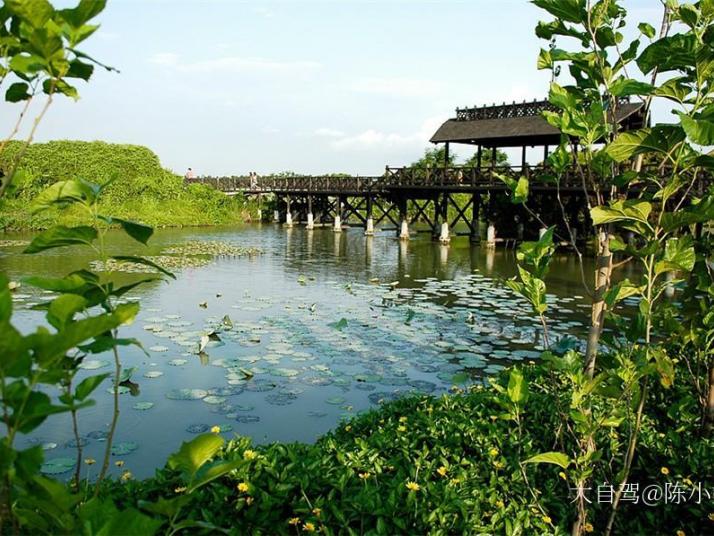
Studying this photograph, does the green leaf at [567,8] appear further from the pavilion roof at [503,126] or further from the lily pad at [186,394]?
the pavilion roof at [503,126]

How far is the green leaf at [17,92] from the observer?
4.45ft

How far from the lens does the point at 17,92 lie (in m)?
1.36

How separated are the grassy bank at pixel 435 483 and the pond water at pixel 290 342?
6.49ft

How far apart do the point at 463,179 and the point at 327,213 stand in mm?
10854

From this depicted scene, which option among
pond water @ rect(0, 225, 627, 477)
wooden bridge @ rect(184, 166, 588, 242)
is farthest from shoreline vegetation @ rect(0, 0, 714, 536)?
wooden bridge @ rect(184, 166, 588, 242)

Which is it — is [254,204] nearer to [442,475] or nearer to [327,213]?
[327,213]

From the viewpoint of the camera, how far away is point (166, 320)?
945cm

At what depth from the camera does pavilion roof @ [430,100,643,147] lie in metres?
20.2

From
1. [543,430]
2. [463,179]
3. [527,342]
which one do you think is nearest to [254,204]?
[463,179]

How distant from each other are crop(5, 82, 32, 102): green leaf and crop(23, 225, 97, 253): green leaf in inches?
13.0

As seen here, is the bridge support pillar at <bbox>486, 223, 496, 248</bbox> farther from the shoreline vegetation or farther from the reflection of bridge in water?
the shoreline vegetation

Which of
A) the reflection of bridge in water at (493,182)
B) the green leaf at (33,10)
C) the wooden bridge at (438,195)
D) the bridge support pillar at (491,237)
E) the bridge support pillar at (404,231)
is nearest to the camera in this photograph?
the green leaf at (33,10)

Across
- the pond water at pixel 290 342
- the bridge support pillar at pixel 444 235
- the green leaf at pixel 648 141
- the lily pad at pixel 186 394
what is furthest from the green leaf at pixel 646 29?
the bridge support pillar at pixel 444 235

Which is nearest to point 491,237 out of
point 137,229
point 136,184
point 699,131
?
point 699,131
